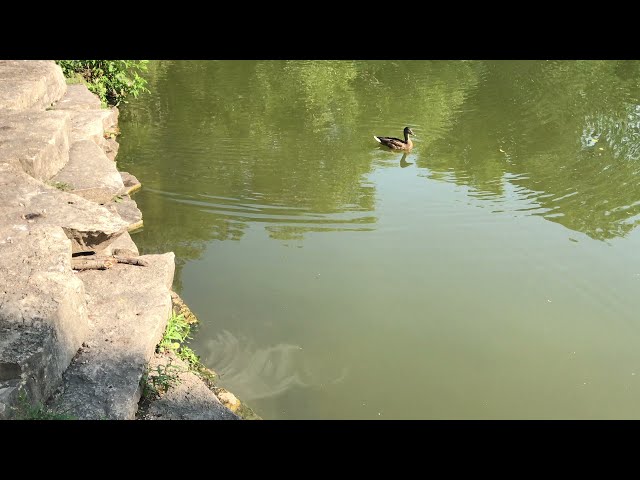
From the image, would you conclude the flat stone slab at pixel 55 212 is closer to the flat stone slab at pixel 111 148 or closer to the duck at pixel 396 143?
the flat stone slab at pixel 111 148

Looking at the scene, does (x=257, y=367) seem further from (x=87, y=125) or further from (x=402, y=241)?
(x=87, y=125)

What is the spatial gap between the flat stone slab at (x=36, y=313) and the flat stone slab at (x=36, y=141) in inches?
51.1

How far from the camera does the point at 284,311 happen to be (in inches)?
209

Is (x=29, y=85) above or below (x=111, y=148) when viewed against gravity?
above

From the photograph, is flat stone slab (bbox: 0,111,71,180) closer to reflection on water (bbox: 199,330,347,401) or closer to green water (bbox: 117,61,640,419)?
green water (bbox: 117,61,640,419)

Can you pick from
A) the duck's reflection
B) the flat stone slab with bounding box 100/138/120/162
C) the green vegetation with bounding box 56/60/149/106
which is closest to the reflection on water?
the flat stone slab with bounding box 100/138/120/162

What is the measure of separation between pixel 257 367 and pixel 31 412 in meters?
2.01

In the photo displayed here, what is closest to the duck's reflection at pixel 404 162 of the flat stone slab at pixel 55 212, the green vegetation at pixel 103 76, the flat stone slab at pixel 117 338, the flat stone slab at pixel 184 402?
the green vegetation at pixel 103 76

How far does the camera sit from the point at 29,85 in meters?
6.83

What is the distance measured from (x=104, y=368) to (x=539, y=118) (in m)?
9.21

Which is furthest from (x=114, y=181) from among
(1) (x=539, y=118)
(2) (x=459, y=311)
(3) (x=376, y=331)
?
(1) (x=539, y=118)

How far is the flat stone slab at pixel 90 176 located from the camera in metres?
5.88

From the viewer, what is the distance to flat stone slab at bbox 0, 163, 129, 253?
453cm

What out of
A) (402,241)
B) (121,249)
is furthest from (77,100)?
(402,241)
